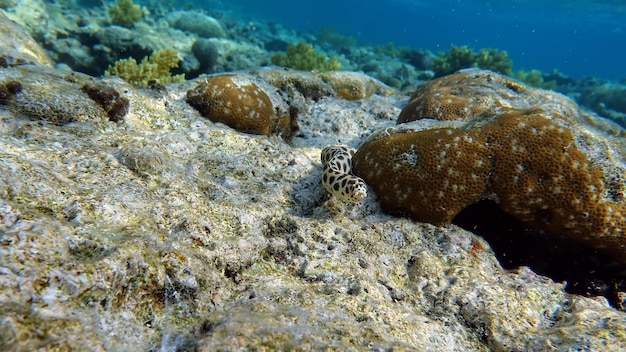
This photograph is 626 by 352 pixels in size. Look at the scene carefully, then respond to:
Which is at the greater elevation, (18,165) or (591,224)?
(591,224)

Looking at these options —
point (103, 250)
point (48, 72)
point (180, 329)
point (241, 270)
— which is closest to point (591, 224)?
point (241, 270)

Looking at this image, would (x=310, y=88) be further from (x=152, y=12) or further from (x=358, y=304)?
(x=152, y=12)

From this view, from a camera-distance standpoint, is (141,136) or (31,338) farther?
(141,136)

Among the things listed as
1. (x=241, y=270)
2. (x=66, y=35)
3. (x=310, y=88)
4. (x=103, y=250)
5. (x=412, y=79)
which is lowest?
(x=66, y=35)

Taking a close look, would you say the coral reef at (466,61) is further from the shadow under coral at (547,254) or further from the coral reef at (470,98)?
the shadow under coral at (547,254)

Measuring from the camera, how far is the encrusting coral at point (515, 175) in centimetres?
364

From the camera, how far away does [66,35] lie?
37.3 feet

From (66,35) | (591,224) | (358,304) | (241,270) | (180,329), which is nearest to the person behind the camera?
(180,329)

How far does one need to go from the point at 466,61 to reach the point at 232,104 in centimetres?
1457

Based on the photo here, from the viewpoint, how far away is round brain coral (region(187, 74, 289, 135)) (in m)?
5.66

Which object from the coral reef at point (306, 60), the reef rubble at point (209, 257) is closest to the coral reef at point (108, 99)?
the reef rubble at point (209, 257)

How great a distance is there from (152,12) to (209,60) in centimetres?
1217

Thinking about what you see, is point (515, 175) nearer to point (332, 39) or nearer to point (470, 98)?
point (470, 98)

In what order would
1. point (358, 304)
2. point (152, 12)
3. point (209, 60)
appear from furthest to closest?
point (152, 12)
point (209, 60)
point (358, 304)
